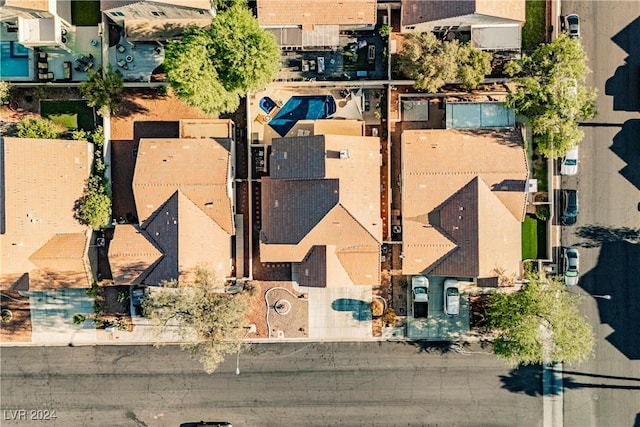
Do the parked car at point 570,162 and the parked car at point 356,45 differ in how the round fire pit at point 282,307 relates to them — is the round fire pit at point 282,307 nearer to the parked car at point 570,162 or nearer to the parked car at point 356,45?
the parked car at point 356,45

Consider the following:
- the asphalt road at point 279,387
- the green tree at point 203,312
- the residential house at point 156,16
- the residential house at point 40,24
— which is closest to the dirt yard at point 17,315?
the asphalt road at point 279,387

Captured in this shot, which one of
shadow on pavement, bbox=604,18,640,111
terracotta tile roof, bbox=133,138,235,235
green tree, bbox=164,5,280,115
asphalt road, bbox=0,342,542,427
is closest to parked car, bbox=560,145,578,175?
shadow on pavement, bbox=604,18,640,111

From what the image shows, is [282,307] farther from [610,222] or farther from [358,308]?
[610,222]

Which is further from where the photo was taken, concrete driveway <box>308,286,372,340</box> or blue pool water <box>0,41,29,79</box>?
concrete driveway <box>308,286,372,340</box>

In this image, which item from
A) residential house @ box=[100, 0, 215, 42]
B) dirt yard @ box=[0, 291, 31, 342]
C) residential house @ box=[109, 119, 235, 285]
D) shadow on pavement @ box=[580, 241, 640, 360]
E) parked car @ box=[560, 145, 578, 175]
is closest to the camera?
residential house @ box=[100, 0, 215, 42]

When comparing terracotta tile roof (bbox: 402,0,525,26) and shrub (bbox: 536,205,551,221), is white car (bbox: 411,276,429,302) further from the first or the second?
terracotta tile roof (bbox: 402,0,525,26)

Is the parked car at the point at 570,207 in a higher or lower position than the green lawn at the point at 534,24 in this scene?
lower

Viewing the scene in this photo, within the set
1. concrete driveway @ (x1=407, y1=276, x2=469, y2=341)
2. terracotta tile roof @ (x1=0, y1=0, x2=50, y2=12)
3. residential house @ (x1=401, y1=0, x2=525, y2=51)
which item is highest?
terracotta tile roof @ (x1=0, y1=0, x2=50, y2=12)

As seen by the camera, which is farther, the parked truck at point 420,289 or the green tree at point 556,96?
the parked truck at point 420,289
